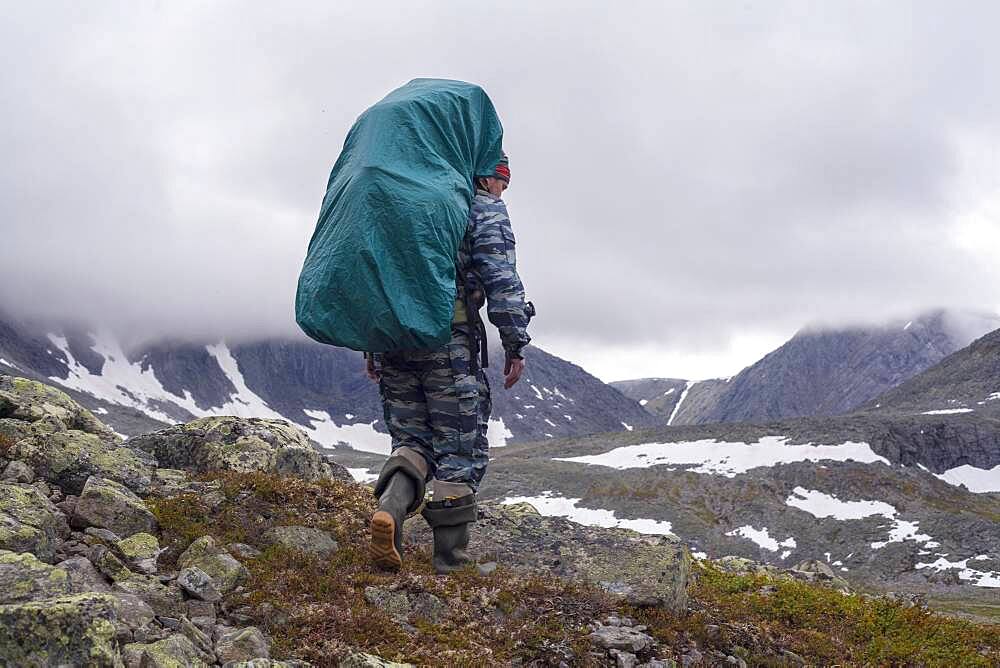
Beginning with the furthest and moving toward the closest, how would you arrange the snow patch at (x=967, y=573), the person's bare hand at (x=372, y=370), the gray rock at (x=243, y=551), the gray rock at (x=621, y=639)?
the snow patch at (x=967, y=573), the person's bare hand at (x=372, y=370), the gray rock at (x=243, y=551), the gray rock at (x=621, y=639)

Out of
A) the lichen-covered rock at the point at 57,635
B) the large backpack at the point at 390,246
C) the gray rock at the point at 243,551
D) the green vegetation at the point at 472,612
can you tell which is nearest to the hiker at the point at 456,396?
A: the large backpack at the point at 390,246

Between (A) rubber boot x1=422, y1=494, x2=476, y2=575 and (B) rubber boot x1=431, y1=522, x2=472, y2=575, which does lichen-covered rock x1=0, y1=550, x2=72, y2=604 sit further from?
(B) rubber boot x1=431, y1=522, x2=472, y2=575

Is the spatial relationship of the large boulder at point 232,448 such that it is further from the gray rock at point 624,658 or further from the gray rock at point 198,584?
the gray rock at point 624,658

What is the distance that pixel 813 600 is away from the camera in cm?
868

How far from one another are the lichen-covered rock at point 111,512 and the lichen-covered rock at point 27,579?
1930 mm

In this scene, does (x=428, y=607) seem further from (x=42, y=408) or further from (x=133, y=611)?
(x=42, y=408)

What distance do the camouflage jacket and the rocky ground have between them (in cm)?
262

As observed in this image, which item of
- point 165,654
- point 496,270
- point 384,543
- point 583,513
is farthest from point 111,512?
point 583,513

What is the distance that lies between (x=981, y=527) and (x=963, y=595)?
100ft

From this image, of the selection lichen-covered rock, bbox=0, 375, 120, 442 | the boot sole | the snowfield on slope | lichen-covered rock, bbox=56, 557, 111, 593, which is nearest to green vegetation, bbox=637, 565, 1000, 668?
the boot sole

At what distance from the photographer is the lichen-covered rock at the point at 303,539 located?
7363 millimetres

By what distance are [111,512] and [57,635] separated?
346cm

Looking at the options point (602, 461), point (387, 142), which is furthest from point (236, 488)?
point (602, 461)

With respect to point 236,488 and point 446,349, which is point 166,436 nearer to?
point 236,488
